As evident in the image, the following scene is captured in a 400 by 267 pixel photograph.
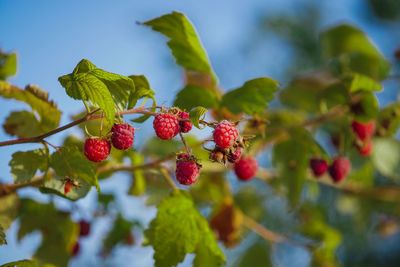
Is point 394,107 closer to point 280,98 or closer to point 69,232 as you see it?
point 280,98

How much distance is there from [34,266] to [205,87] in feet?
2.30

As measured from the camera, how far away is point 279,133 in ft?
5.89

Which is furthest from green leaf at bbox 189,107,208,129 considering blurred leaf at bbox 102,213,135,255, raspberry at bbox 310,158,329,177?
blurred leaf at bbox 102,213,135,255

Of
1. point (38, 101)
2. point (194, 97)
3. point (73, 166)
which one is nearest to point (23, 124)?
point (38, 101)

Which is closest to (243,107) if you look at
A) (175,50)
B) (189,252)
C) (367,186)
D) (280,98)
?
(175,50)

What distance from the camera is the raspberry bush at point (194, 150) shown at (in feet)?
3.42

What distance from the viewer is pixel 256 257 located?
91.7 inches

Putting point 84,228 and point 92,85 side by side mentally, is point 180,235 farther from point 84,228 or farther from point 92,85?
point 84,228

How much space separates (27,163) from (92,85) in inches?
13.5

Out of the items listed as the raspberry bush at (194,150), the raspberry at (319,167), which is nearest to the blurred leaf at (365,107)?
the raspberry bush at (194,150)

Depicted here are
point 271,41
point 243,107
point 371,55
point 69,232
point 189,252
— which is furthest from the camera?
point 271,41

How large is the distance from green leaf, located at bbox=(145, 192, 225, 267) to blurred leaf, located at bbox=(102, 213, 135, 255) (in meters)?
0.57

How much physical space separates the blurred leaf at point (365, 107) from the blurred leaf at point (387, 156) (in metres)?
0.62

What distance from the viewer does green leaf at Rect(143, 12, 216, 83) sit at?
131cm
